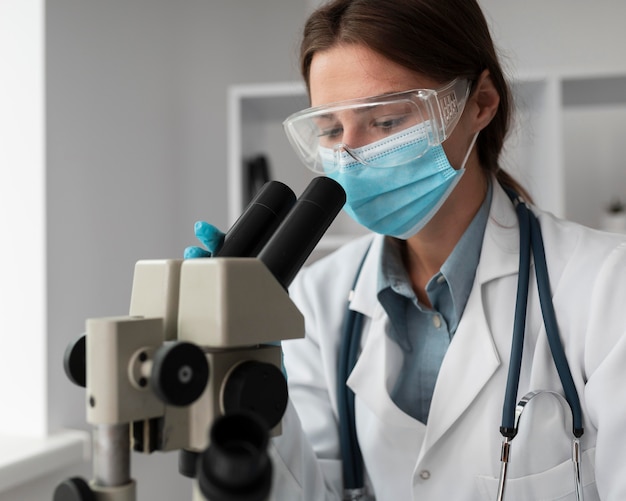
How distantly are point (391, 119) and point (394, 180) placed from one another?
3.7 inches

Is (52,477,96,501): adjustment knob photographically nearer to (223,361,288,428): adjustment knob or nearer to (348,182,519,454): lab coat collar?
(223,361,288,428): adjustment knob

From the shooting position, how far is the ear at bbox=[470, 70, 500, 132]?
1.07 metres

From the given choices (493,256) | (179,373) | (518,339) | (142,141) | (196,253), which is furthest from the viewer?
(142,141)

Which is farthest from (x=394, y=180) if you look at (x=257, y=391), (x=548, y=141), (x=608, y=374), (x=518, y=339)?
(x=548, y=141)

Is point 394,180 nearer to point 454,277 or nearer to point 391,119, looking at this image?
point 391,119

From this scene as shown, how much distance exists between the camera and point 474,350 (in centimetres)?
101

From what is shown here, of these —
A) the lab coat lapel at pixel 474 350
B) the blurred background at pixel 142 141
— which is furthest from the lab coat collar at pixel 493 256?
the blurred background at pixel 142 141

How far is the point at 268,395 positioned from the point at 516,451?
1.74ft

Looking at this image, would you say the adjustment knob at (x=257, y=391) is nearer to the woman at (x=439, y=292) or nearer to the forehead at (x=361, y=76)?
the woman at (x=439, y=292)

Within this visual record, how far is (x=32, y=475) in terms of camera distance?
50.3 inches

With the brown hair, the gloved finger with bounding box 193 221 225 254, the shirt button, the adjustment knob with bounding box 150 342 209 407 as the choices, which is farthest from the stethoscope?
the adjustment knob with bounding box 150 342 209 407

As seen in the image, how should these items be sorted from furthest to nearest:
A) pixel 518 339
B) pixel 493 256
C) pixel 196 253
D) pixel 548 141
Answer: pixel 548 141, pixel 493 256, pixel 518 339, pixel 196 253

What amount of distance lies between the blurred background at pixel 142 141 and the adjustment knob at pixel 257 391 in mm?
849

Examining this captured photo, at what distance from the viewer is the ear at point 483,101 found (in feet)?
3.52
